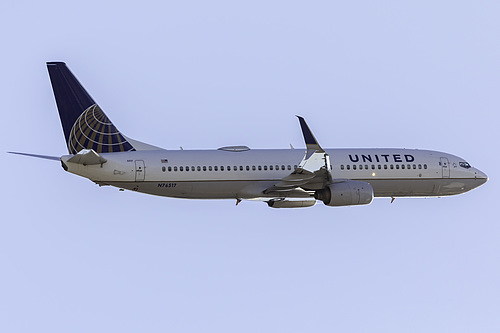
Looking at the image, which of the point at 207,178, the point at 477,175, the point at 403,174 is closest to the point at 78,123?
the point at 207,178

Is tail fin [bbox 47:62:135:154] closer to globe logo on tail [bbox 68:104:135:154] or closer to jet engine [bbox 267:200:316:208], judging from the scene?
globe logo on tail [bbox 68:104:135:154]

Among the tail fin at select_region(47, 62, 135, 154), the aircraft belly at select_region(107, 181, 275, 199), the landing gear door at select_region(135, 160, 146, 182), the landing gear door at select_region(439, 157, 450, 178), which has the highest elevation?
the tail fin at select_region(47, 62, 135, 154)

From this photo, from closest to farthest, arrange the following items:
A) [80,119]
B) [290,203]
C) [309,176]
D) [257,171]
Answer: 1. [80,119]
2. [309,176]
3. [257,171]
4. [290,203]

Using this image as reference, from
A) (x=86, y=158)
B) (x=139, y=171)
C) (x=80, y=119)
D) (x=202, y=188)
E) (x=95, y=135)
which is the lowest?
(x=202, y=188)

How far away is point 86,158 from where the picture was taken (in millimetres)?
55500

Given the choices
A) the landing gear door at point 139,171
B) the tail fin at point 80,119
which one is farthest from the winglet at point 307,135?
the tail fin at point 80,119

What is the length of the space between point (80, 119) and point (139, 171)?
4.41 m

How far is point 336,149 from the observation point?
2498 inches

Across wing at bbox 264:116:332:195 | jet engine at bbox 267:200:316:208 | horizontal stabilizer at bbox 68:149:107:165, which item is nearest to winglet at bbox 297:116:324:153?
wing at bbox 264:116:332:195

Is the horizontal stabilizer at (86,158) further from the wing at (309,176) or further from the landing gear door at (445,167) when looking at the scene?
the landing gear door at (445,167)

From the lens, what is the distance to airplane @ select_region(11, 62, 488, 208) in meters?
57.2

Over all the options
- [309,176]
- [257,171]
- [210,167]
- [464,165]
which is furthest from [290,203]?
[464,165]

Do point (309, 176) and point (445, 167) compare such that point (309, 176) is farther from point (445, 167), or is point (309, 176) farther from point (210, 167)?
point (445, 167)

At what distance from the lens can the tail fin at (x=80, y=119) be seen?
58.0 metres
